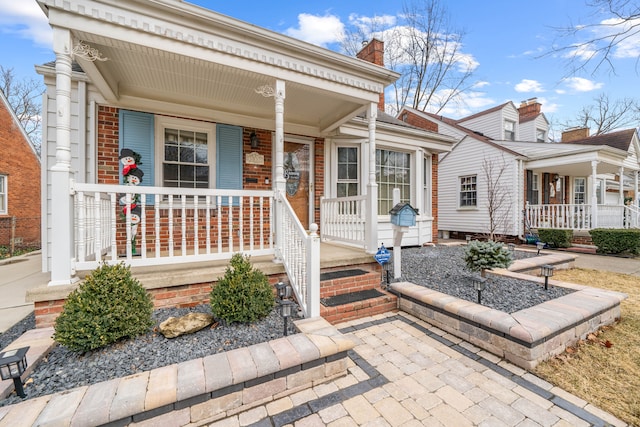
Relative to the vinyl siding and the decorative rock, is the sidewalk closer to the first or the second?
the decorative rock

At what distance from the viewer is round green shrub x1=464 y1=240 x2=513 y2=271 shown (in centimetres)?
387

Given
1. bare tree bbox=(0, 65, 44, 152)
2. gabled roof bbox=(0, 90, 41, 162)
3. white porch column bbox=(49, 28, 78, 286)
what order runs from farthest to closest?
bare tree bbox=(0, 65, 44, 152) → gabled roof bbox=(0, 90, 41, 162) → white porch column bbox=(49, 28, 78, 286)

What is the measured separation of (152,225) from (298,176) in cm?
284

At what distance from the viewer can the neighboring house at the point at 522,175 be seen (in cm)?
955

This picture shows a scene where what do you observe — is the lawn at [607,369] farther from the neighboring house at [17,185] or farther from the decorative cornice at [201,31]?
the neighboring house at [17,185]

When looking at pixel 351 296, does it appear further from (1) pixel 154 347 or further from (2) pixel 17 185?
(2) pixel 17 185

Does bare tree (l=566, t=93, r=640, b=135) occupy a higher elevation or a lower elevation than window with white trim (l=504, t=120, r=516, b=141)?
higher

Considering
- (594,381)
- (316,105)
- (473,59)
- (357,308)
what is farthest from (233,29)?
(473,59)

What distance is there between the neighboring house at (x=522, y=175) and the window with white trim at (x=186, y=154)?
325 inches

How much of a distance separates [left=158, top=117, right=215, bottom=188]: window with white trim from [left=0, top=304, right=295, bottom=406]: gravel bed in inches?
106

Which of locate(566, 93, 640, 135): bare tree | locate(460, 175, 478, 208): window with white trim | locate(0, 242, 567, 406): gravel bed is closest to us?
locate(0, 242, 567, 406): gravel bed

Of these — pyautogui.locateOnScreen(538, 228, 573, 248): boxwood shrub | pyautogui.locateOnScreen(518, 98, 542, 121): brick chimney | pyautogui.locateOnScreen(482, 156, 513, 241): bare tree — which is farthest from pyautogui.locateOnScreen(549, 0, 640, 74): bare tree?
pyautogui.locateOnScreen(518, 98, 542, 121): brick chimney

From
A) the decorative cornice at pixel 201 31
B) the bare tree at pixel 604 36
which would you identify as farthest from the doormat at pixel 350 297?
the bare tree at pixel 604 36

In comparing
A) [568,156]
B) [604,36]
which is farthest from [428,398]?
[568,156]
